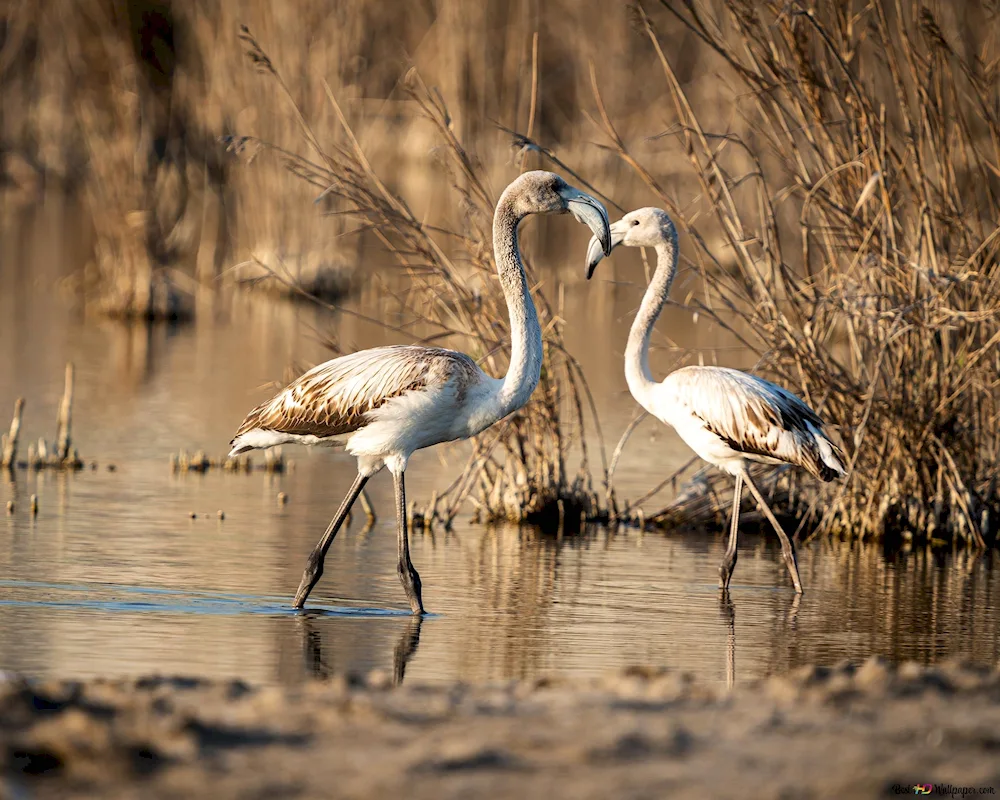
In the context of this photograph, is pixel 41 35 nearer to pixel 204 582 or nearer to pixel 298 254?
pixel 298 254

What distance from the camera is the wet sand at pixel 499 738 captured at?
4195mm

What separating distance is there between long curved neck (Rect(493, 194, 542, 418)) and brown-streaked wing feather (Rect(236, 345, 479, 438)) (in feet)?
0.70

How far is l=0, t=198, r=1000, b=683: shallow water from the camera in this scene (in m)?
6.85

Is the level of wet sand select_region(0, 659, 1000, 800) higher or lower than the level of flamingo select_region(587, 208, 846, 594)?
lower

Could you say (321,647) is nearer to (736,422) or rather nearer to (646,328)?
(736,422)

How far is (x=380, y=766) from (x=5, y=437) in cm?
770

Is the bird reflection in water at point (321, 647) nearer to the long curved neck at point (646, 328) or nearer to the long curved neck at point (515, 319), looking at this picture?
the long curved neck at point (515, 319)

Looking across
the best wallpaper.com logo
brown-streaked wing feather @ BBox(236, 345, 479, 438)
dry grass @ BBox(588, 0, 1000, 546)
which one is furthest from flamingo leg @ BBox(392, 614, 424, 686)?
dry grass @ BBox(588, 0, 1000, 546)

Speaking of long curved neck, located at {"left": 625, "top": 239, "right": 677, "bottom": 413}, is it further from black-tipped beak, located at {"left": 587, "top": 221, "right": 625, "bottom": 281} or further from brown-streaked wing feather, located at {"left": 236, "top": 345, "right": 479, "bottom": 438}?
brown-streaked wing feather, located at {"left": 236, "top": 345, "right": 479, "bottom": 438}

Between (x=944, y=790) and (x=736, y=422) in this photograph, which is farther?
(x=736, y=422)

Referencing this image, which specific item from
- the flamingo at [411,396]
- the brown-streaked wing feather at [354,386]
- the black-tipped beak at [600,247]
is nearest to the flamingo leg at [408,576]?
the flamingo at [411,396]

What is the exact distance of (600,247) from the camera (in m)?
8.69

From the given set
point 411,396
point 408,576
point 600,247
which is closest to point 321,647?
point 408,576

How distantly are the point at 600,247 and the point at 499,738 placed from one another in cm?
445
